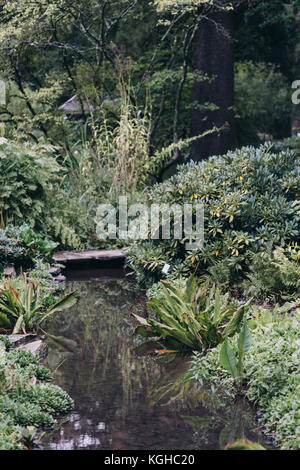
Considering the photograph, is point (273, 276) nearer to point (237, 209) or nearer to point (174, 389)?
point (237, 209)

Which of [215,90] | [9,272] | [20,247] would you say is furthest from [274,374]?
[215,90]

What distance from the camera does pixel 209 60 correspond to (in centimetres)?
1313

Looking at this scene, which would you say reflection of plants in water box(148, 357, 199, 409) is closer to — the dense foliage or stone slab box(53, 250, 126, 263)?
the dense foliage

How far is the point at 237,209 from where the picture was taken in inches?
259

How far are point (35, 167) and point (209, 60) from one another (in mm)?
5580

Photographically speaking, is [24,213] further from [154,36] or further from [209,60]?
[154,36]

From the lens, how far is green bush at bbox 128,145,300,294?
21.3 ft

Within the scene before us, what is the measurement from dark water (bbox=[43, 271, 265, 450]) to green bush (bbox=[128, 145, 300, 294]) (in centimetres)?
120

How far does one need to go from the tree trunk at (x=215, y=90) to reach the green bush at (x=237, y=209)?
227 inches

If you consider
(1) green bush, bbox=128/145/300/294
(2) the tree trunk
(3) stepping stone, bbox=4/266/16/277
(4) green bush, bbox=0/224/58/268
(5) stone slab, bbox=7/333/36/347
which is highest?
(2) the tree trunk

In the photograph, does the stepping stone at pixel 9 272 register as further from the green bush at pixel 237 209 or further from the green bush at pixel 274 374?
the green bush at pixel 274 374

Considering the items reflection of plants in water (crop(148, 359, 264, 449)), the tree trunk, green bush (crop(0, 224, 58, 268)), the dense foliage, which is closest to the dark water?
reflection of plants in water (crop(148, 359, 264, 449))

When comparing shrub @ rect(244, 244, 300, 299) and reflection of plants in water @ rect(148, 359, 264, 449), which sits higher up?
shrub @ rect(244, 244, 300, 299)

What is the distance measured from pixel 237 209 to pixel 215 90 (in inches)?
284
